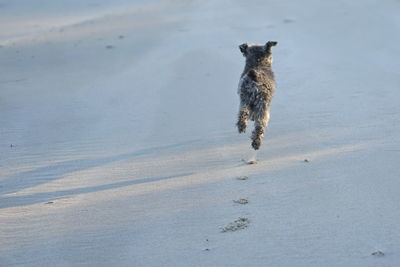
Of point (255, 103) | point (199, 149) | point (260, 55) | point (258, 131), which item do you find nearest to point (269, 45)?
point (260, 55)

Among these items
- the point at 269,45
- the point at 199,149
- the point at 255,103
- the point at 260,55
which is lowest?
the point at 199,149

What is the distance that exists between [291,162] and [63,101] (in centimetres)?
498

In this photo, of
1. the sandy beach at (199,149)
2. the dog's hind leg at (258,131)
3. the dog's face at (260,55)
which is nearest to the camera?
the sandy beach at (199,149)

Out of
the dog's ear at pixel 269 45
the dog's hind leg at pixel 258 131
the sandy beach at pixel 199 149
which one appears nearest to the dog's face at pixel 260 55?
the dog's ear at pixel 269 45

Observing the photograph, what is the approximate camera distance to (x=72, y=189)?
313 inches

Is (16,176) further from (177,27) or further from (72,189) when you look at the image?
(177,27)

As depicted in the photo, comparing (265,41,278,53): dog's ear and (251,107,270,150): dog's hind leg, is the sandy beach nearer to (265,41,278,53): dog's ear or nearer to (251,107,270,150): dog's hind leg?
(251,107,270,150): dog's hind leg

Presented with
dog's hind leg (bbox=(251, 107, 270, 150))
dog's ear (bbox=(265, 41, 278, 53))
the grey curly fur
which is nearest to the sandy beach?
dog's hind leg (bbox=(251, 107, 270, 150))

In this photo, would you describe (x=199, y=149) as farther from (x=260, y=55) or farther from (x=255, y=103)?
(x=260, y=55)

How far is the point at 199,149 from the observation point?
9156 mm

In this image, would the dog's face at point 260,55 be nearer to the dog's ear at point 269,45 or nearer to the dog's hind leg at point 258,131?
the dog's ear at point 269,45

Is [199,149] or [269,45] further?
[269,45]

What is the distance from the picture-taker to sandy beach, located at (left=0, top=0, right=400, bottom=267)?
20.9 feet

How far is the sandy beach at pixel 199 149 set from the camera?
6.36m
